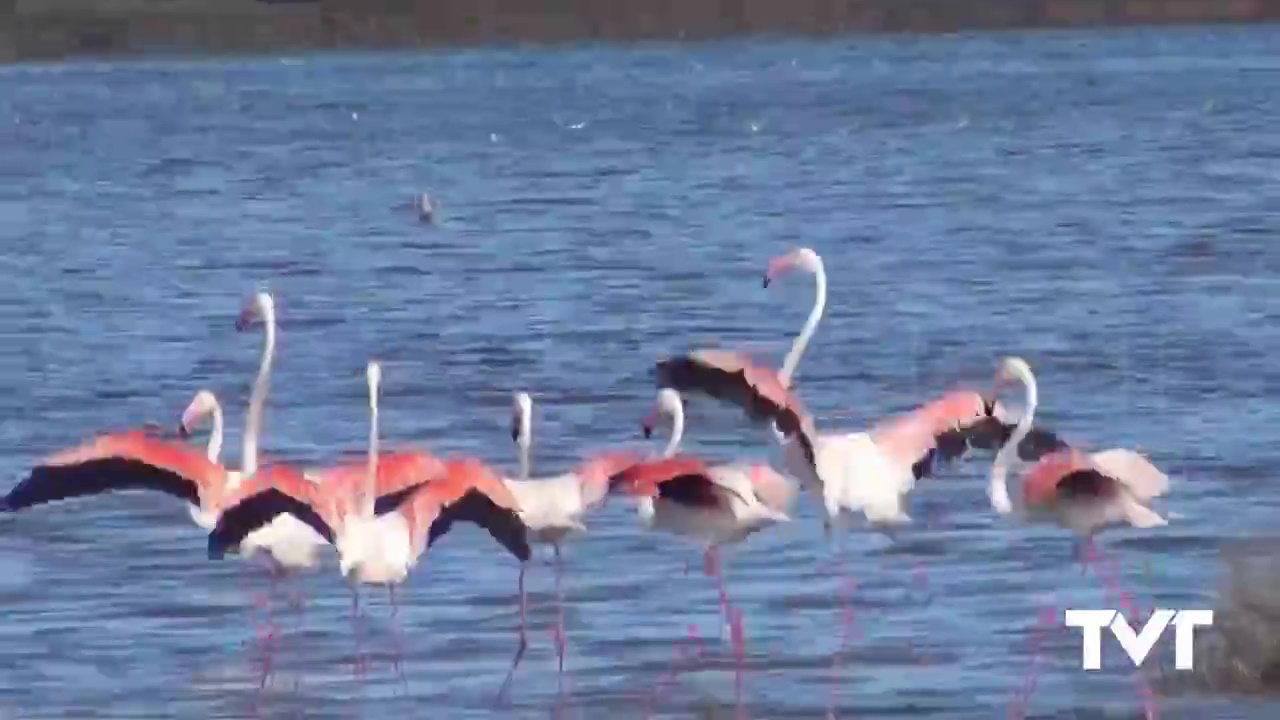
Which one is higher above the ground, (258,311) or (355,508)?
(258,311)

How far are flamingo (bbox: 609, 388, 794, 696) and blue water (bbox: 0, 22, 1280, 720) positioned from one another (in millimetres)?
429

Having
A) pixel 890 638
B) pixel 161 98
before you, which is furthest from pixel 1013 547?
pixel 161 98

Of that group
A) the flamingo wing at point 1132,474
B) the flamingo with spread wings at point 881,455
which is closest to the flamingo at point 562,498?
the flamingo with spread wings at point 881,455

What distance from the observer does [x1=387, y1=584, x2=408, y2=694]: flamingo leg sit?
10266 mm

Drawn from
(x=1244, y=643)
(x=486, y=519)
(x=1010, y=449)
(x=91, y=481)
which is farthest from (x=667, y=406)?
(x=1244, y=643)

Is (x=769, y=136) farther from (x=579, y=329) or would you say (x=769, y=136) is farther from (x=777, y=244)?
(x=579, y=329)

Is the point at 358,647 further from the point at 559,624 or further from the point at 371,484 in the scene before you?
the point at 371,484

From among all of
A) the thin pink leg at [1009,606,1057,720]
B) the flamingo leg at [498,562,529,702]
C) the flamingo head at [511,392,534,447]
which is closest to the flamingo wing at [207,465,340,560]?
the flamingo leg at [498,562,529,702]

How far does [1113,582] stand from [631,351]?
8120mm

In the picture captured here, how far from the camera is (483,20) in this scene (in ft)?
315

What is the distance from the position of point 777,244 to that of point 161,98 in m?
45.8

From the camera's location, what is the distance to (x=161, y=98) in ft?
236

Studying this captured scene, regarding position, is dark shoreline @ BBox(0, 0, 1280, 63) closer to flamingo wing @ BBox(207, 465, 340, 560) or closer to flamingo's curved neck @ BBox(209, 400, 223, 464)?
flamingo's curved neck @ BBox(209, 400, 223, 464)

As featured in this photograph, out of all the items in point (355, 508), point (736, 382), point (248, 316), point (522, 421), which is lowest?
point (355, 508)
